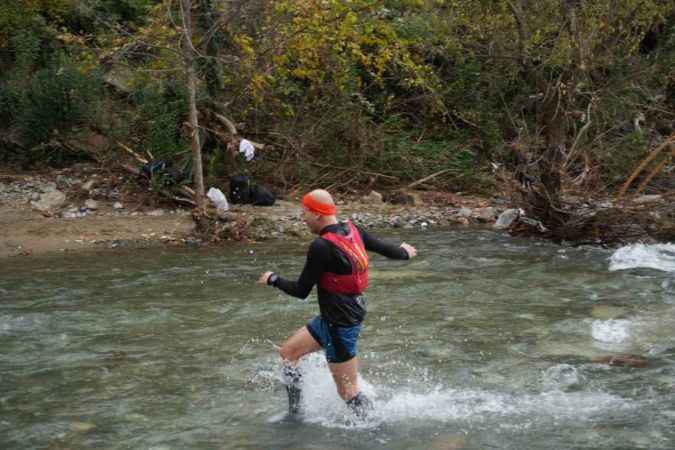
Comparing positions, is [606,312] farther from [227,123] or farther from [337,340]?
[227,123]

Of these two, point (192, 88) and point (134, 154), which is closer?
point (192, 88)

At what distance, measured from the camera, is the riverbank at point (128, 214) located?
49.2ft

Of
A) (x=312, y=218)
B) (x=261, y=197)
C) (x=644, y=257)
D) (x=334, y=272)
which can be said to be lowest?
(x=644, y=257)

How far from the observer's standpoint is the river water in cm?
712

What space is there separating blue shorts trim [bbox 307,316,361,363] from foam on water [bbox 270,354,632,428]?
1.85ft

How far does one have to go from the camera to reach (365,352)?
9.23 meters

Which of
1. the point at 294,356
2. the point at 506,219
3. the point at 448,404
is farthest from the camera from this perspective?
the point at 506,219

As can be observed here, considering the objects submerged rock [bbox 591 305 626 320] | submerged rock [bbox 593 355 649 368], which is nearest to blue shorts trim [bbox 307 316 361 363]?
submerged rock [bbox 593 355 649 368]

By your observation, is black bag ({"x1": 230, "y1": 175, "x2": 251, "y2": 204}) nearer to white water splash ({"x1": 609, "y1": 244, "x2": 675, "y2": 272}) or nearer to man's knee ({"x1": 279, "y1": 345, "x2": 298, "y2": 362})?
white water splash ({"x1": 609, "y1": 244, "x2": 675, "y2": 272})

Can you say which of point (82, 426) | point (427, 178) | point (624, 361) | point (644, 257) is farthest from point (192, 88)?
point (624, 361)

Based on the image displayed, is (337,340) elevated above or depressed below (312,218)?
below

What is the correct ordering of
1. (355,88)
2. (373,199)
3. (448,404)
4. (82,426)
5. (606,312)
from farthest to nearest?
(355,88) → (373,199) → (606,312) → (448,404) → (82,426)

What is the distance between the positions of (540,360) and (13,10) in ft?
47.6

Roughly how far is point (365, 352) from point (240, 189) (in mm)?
8038
